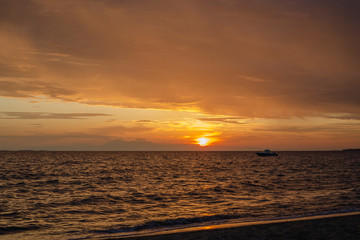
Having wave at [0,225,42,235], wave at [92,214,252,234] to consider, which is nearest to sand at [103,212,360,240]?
wave at [92,214,252,234]

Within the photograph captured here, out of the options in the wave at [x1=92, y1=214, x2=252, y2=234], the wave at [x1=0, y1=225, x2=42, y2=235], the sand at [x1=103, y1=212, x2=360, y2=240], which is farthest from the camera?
the wave at [x1=0, y1=225, x2=42, y2=235]

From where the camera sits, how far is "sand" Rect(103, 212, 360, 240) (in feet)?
49.7

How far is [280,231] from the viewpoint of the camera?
16125 mm

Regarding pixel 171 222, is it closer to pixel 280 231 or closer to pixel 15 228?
pixel 280 231

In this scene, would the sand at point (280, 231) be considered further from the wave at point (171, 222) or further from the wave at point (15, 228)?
the wave at point (15, 228)

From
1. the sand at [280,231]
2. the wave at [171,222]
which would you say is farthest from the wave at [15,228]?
the sand at [280,231]

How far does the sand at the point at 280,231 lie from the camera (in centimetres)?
1514

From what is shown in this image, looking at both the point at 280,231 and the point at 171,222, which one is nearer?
the point at 280,231

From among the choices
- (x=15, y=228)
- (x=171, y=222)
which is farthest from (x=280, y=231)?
(x=15, y=228)

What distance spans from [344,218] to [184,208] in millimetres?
11971

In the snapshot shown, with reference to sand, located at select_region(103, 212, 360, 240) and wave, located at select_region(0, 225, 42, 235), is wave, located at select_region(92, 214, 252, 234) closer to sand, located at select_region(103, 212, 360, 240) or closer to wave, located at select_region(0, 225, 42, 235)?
sand, located at select_region(103, 212, 360, 240)

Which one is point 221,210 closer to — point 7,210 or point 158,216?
point 158,216

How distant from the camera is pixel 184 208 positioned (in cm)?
2636

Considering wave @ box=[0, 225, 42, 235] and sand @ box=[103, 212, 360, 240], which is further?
wave @ box=[0, 225, 42, 235]
